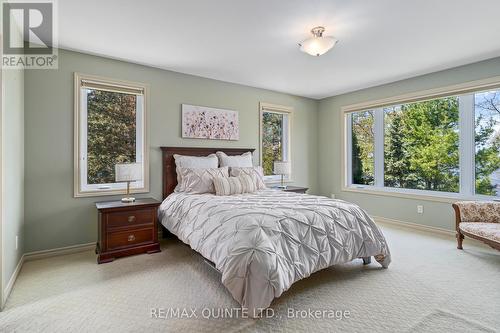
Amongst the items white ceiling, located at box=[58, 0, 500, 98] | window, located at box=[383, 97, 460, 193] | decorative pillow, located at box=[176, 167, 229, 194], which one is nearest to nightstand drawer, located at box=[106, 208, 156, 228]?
decorative pillow, located at box=[176, 167, 229, 194]

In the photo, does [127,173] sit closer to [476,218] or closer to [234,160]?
[234,160]

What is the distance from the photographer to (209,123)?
4.34 metres

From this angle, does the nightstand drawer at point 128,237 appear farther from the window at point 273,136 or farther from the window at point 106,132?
the window at point 273,136

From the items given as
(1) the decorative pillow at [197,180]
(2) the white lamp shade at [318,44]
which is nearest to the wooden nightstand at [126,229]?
(1) the decorative pillow at [197,180]

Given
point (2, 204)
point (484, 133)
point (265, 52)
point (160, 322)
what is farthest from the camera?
point (484, 133)

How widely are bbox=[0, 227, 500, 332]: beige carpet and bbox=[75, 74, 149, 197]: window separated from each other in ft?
3.16

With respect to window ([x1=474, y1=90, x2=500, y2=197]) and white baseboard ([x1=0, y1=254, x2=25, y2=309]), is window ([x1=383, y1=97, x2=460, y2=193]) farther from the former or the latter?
white baseboard ([x1=0, y1=254, x2=25, y2=309])

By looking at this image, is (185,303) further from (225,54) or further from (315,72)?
(315,72)

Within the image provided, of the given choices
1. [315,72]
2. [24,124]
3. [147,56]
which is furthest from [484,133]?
[24,124]

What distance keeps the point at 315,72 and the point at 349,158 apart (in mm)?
2152

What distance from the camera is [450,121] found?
4.03m

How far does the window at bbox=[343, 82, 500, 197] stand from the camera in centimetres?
369

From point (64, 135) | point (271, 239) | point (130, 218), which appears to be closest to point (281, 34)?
point (271, 239)

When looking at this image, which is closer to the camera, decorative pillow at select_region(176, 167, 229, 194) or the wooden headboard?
decorative pillow at select_region(176, 167, 229, 194)
